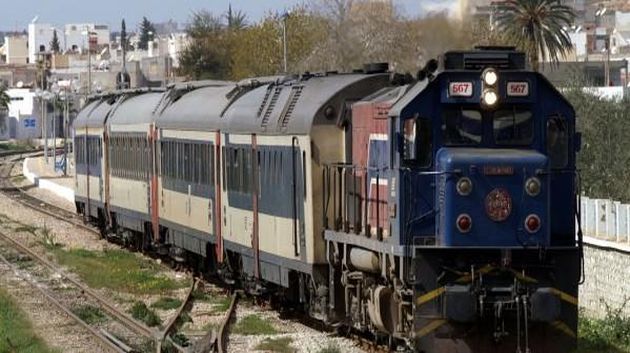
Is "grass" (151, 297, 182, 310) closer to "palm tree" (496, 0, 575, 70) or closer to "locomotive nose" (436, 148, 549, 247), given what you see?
"locomotive nose" (436, 148, 549, 247)

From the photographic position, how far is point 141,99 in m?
37.5

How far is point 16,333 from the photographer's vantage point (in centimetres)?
2295

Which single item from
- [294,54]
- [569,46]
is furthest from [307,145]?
[294,54]

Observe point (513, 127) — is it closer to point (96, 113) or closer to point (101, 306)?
point (101, 306)

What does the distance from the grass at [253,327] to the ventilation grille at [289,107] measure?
122 inches

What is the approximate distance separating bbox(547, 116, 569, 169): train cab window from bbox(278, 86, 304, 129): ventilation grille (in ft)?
17.7

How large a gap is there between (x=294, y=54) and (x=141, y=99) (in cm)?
3760

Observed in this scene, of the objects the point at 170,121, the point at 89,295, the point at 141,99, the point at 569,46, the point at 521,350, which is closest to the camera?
the point at 521,350

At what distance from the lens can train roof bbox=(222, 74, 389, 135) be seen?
20.3 meters

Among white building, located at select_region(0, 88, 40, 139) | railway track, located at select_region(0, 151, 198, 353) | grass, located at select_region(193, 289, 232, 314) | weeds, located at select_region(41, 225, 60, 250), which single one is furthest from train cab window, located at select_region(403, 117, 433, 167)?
white building, located at select_region(0, 88, 40, 139)

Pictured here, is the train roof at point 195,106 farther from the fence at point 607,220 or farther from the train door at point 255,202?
the fence at point 607,220

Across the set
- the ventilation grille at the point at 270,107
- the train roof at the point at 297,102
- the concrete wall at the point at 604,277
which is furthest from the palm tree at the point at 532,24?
the ventilation grille at the point at 270,107

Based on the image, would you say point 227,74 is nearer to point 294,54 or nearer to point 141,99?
point 294,54

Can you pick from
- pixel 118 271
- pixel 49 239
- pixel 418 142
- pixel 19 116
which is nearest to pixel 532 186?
pixel 418 142
